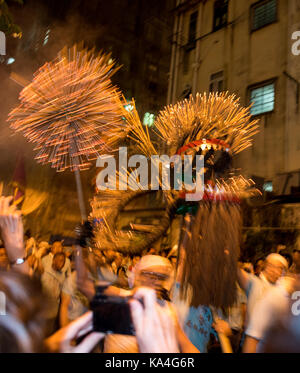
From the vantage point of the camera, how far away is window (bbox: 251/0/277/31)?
910 cm

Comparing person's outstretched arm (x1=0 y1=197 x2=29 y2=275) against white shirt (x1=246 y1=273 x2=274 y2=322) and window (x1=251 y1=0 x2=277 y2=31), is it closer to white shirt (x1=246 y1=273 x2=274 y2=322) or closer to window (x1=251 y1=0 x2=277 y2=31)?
white shirt (x1=246 y1=273 x2=274 y2=322)

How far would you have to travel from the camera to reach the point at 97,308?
5.70 ft

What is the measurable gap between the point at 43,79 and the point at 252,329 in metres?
3.74

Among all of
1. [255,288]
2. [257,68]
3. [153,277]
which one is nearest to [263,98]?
[257,68]

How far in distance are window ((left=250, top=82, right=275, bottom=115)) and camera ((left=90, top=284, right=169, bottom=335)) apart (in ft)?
27.0

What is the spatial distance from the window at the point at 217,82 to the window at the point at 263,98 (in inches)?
44.7

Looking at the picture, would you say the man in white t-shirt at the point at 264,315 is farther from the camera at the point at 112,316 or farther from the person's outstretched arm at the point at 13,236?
the person's outstretched arm at the point at 13,236

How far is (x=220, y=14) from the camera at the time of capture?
35.3 ft

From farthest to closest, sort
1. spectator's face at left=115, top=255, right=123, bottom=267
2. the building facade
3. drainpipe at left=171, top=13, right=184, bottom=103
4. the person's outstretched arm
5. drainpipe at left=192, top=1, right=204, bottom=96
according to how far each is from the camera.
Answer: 1. drainpipe at left=171, top=13, right=184, bottom=103
2. drainpipe at left=192, top=1, right=204, bottom=96
3. the building facade
4. spectator's face at left=115, top=255, right=123, bottom=267
5. the person's outstretched arm

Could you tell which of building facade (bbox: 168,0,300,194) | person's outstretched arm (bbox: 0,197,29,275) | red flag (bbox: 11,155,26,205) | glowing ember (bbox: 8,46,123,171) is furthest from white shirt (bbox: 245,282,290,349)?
building facade (bbox: 168,0,300,194)

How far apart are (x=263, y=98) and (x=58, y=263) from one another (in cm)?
732
